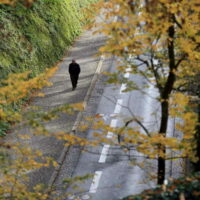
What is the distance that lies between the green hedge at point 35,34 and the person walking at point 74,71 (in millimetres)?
1946

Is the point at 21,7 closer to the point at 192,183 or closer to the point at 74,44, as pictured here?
the point at 74,44

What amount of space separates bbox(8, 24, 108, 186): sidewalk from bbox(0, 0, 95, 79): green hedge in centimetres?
80

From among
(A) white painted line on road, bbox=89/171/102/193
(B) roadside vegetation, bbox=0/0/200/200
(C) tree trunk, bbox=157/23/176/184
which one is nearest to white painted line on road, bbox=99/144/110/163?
(A) white painted line on road, bbox=89/171/102/193

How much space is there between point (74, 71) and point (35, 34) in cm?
374

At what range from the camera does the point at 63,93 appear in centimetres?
2200

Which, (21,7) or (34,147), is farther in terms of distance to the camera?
(21,7)

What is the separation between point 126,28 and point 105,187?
21.1 feet

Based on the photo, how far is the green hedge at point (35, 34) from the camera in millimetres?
21156

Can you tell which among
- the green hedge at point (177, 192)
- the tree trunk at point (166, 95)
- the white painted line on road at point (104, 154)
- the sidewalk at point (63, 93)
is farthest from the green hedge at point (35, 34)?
the green hedge at point (177, 192)

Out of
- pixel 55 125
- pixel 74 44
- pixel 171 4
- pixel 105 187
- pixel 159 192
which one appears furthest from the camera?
pixel 74 44

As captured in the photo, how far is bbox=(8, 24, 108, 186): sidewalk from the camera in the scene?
673 inches

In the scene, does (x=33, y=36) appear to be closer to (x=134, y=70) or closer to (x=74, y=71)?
(x=74, y=71)

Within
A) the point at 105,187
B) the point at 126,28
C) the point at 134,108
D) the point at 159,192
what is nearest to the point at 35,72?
the point at 134,108

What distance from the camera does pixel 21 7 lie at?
77.3 ft
